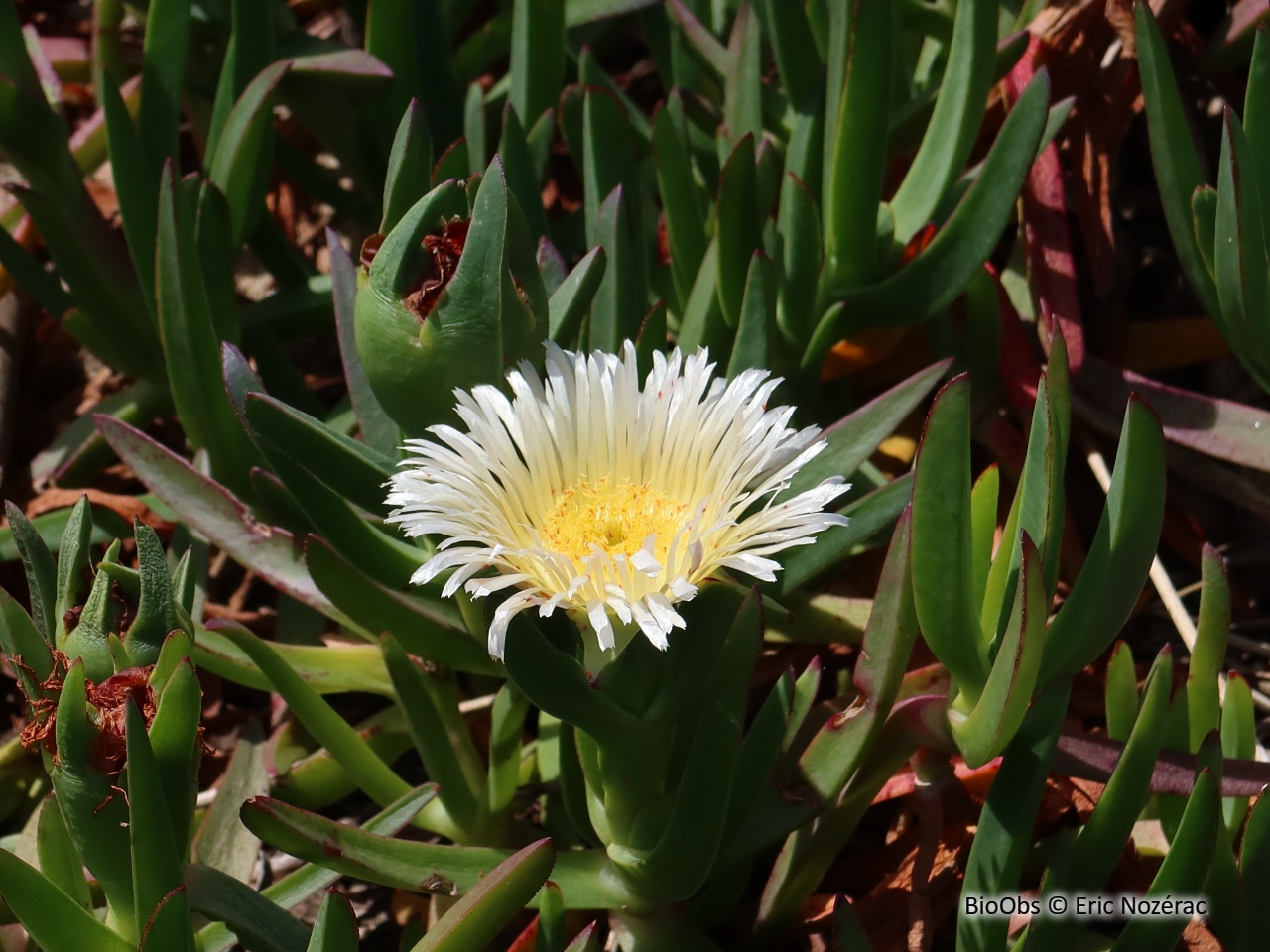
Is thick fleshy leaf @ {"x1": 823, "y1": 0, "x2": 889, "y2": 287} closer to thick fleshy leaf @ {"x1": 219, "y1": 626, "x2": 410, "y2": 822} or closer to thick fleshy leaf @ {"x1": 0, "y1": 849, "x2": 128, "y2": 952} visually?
thick fleshy leaf @ {"x1": 219, "y1": 626, "x2": 410, "y2": 822}

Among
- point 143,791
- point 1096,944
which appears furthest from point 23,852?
point 1096,944

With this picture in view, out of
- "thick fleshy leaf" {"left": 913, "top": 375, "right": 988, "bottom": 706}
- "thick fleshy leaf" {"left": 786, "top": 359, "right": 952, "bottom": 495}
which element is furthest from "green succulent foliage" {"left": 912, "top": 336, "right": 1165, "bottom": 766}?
"thick fleshy leaf" {"left": 786, "top": 359, "right": 952, "bottom": 495}

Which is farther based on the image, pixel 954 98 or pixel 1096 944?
pixel 954 98

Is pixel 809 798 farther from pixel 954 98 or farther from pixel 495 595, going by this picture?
pixel 954 98

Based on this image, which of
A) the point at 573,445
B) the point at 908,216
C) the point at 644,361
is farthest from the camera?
the point at 908,216

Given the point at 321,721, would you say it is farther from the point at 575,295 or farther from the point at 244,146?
the point at 244,146

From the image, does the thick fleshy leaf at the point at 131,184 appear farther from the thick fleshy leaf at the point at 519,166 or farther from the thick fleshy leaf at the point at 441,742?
the thick fleshy leaf at the point at 441,742

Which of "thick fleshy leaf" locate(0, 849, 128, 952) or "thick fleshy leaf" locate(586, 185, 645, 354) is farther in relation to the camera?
"thick fleshy leaf" locate(586, 185, 645, 354)

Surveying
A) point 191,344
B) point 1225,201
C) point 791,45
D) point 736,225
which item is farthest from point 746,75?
point 191,344
